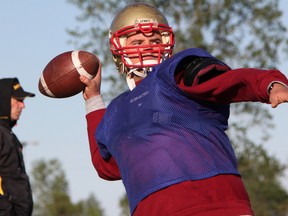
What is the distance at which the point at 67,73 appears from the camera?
5.36m

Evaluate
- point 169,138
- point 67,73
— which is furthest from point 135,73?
point 67,73

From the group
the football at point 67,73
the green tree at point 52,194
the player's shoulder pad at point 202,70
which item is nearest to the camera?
the player's shoulder pad at point 202,70

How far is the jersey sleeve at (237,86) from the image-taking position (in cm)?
380

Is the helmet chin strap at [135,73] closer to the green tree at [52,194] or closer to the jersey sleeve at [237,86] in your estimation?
the jersey sleeve at [237,86]

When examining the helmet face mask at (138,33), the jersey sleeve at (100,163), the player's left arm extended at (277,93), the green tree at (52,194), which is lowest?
the green tree at (52,194)

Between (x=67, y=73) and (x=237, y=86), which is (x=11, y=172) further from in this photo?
(x=237, y=86)

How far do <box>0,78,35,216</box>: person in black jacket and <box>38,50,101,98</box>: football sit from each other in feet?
10.7

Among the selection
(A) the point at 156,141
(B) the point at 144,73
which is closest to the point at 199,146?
(A) the point at 156,141

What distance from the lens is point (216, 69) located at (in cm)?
414

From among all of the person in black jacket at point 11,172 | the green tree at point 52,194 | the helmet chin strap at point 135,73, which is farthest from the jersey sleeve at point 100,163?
the green tree at point 52,194

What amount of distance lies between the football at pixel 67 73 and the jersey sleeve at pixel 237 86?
1181 millimetres

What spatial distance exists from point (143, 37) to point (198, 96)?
72 cm

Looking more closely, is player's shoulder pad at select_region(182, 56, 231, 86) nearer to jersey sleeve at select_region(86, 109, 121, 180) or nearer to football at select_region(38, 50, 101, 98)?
jersey sleeve at select_region(86, 109, 121, 180)

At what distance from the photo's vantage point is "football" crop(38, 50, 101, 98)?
535cm
